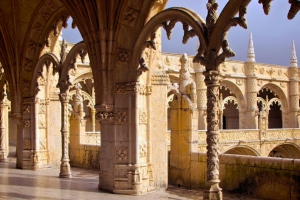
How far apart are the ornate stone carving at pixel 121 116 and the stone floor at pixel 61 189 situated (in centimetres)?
126

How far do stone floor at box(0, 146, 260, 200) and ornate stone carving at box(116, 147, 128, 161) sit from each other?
641 mm

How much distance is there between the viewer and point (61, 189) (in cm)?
723

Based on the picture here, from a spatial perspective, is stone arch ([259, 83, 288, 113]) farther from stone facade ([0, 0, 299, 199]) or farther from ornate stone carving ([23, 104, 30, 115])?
ornate stone carving ([23, 104, 30, 115])

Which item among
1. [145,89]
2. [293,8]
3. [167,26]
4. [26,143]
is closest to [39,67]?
[26,143]

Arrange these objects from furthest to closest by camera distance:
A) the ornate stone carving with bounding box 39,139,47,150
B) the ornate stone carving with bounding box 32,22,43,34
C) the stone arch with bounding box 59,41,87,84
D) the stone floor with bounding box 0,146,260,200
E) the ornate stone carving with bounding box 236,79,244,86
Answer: the ornate stone carving with bounding box 236,79,244,86 → the ornate stone carving with bounding box 39,139,47,150 → the ornate stone carving with bounding box 32,22,43,34 → the stone arch with bounding box 59,41,87,84 → the stone floor with bounding box 0,146,260,200

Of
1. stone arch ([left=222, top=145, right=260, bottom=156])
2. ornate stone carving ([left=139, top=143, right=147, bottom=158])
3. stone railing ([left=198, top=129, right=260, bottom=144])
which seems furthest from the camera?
stone arch ([left=222, top=145, right=260, bottom=156])

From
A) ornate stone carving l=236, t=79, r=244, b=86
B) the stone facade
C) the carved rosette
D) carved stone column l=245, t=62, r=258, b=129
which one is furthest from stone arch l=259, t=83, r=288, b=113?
the carved rosette

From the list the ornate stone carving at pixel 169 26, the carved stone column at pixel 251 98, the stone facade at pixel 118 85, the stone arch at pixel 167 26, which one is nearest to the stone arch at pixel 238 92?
the carved stone column at pixel 251 98

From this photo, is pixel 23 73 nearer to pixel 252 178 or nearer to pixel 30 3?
pixel 30 3

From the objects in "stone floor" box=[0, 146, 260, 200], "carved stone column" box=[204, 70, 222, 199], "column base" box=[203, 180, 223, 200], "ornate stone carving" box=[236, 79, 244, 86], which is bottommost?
"stone floor" box=[0, 146, 260, 200]

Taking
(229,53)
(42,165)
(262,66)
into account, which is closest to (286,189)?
(229,53)

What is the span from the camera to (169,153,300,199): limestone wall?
19.6 ft

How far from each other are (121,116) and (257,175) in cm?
250

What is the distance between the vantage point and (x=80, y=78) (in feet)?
62.7
